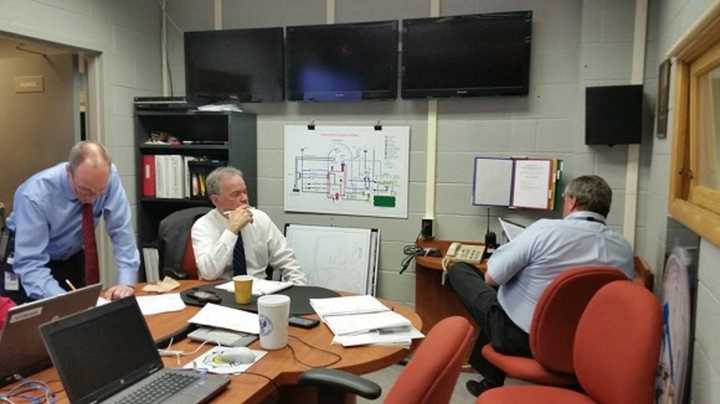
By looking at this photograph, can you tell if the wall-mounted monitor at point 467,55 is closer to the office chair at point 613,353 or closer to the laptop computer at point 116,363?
the office chair at point 613,353

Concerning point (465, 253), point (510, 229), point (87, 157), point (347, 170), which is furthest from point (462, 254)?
point (87, 157)

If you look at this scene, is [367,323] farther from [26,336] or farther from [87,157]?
[87,157]

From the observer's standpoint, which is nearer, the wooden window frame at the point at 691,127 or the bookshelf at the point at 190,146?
the wooden window frame at the point at 691,127

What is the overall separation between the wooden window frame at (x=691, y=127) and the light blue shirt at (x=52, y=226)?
2367mm

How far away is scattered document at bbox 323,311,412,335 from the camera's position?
1.76 metres

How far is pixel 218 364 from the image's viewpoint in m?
1.51

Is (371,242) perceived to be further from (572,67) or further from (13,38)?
(13,38)

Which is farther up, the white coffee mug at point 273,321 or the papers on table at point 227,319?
the white coffee mug at point 273,321

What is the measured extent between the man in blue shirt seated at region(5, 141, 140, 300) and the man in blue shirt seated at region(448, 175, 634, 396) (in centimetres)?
158

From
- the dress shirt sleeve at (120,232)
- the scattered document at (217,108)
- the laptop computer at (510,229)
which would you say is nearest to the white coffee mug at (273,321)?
the dress shirt sleeve at (120,232)

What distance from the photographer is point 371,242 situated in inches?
147

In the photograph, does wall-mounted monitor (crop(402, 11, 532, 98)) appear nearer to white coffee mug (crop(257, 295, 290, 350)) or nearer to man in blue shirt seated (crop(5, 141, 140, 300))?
man in blue shirt seated (crop(5, 141, 140, 300))

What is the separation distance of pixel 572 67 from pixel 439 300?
5.61 feet

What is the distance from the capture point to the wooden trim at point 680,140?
2.10 m
